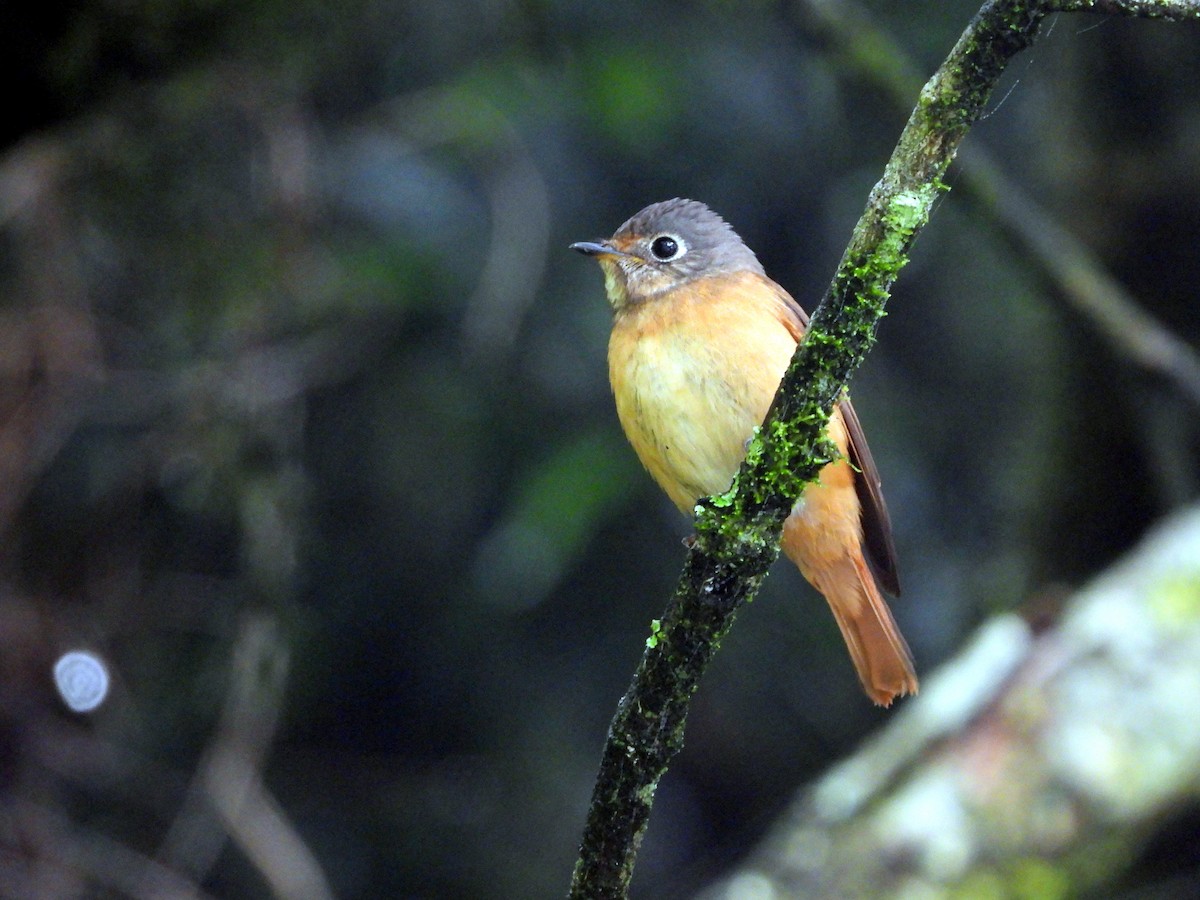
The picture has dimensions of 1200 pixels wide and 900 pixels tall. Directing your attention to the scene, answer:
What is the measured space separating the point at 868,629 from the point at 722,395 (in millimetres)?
967

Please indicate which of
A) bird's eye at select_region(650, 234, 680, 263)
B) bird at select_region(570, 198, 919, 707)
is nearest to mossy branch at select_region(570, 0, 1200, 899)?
bird at select_region(570, 198, 919, 707)

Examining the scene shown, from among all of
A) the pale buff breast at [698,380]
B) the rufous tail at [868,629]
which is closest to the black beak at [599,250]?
the pale buff breast at [698,380]

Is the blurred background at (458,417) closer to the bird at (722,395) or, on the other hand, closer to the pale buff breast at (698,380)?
the bird at (722,395)

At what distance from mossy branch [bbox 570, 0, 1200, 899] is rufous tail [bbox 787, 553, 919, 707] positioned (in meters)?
1.71

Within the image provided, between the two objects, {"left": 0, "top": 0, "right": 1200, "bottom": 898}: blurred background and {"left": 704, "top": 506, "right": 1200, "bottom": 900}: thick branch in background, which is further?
{"left": 0, "top": 0, "right": 1200, "bottom": 898}: blurred background

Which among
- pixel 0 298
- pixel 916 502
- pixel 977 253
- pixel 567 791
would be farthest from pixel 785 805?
pixel 0 298

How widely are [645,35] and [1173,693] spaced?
363 centimetres

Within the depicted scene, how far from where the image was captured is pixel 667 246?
4707 millimetres

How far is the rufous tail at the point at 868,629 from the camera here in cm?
438

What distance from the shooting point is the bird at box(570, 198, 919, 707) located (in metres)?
4.05

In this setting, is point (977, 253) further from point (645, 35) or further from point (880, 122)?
point (645, 35)

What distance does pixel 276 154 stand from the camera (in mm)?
5520

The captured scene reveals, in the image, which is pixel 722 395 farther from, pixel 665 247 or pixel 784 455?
pixel 784 455

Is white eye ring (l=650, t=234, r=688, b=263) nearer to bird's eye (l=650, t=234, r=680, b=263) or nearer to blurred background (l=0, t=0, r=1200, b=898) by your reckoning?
bird's eye (l=650, t=234, r=680, b=263)
